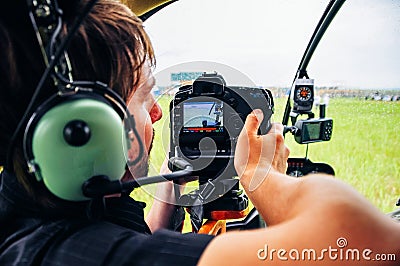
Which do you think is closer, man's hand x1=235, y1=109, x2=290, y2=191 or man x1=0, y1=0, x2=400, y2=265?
man x1=0, y1=0, x2=400, y2=265

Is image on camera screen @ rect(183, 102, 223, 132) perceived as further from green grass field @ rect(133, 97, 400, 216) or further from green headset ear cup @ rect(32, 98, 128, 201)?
green grass field @ rect(133, 97, 400, 216)

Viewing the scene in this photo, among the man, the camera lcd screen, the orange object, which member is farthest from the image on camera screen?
the camera lcd screen

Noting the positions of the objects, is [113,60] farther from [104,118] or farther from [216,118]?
[216,118]

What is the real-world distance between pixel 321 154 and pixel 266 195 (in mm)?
1262

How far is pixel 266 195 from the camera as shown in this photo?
58 centimetres

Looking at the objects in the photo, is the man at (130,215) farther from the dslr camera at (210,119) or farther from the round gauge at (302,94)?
the round gauge at (302,94)

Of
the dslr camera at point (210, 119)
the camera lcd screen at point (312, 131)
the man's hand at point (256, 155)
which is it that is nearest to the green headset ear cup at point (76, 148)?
the man's hand at point (256, 155)

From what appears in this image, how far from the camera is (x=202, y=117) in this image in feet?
2.78

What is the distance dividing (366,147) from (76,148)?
5.27 ft

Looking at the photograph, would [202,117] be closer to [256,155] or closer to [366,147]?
[256,155]

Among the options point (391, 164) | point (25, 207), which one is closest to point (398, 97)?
point (391, 164)

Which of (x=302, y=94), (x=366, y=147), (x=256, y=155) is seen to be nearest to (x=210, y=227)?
(x=256, y=155)

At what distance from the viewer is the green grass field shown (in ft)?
5.41

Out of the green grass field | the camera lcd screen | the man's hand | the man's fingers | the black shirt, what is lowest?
the green grass field
